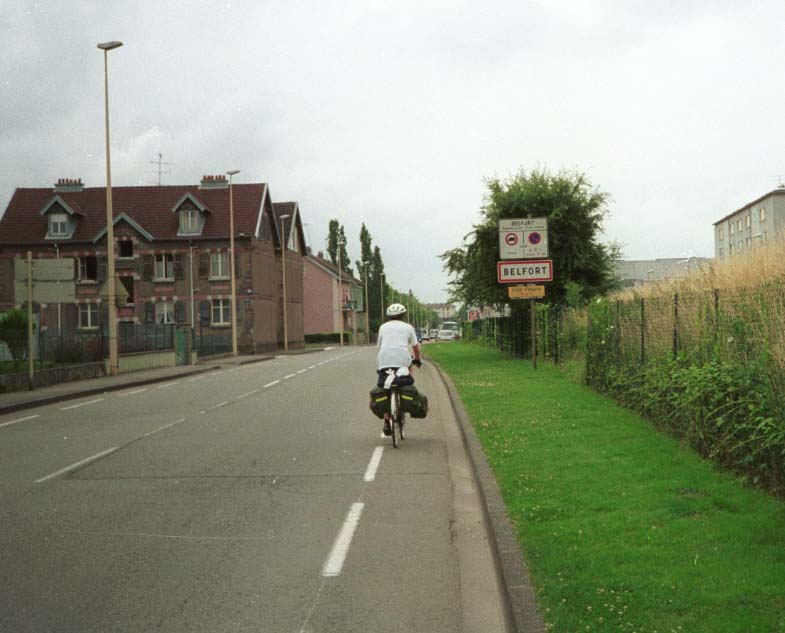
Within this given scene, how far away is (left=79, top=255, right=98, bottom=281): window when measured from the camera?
201 feet

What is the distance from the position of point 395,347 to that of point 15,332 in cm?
1733

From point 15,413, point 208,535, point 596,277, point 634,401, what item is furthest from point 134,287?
point 208,535

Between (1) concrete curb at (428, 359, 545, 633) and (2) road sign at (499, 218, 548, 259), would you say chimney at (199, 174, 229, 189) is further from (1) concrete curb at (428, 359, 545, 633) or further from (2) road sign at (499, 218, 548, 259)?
(1) concrete curb at (428, 359, 545, 633)

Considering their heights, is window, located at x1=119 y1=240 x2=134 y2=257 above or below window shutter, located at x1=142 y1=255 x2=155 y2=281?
above

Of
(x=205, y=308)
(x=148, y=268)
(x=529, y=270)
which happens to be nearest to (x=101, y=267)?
(x=148, y=268)

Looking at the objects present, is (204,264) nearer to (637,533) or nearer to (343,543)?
(343,543)

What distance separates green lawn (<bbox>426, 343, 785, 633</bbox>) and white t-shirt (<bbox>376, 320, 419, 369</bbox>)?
1568 millimetres

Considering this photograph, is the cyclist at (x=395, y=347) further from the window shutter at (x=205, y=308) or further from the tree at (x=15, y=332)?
the window shutter at (x=205, y=308)

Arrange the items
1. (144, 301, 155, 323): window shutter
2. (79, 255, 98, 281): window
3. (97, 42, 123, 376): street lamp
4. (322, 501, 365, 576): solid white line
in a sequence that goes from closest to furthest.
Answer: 1. (322, 501, 365, 576): solid white line
2. (97, 42, 123, 376): street lamp
3. (144, 301, 155, 323): window shutter
4. (79, 255, 98, 281): window

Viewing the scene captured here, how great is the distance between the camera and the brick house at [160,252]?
59.4 metres

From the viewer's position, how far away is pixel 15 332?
85.4 ft

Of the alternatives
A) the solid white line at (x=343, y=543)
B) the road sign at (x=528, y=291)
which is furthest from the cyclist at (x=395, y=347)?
the road sign at (x=528, y=291)

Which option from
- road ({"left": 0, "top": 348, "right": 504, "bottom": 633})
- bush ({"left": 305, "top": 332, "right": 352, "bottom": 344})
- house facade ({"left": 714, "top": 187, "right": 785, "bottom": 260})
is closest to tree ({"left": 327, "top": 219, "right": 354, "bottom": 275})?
bush ({"left": 305, "top": 332, "right": 352, "bottom": 344})

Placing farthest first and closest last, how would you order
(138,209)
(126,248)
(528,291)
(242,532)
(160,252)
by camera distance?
(138,209) → (126,248) → (160,252) → (528,291) → (242,532)
